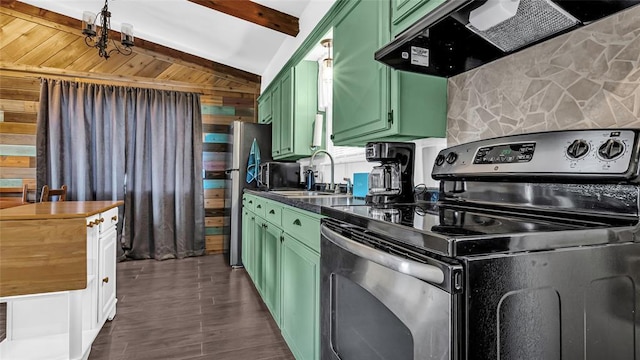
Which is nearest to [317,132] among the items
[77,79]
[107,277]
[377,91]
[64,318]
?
[377,91]

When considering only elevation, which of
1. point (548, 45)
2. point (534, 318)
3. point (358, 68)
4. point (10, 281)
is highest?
point (358, 68)

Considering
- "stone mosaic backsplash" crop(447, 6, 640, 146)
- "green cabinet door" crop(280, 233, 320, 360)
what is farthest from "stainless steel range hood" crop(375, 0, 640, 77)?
"green cabinet door" crop(280, 233, 320, 360)

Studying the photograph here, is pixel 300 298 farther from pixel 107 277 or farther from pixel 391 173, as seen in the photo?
pixel 107 277

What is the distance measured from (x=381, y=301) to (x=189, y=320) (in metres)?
2.08

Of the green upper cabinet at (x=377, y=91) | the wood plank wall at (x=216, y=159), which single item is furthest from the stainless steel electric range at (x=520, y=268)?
the wood plank wall at (x=216, y=159)

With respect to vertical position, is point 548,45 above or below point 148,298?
above

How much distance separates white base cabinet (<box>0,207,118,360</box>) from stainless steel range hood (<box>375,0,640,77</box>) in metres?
1.87

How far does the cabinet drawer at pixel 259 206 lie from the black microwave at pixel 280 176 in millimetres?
463

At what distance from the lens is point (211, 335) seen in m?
2.32

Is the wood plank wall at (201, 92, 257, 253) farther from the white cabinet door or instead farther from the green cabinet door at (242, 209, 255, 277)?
the white cabinet door

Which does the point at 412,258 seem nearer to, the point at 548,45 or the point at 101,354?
the point at 548,45

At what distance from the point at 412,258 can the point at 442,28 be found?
2.96ft

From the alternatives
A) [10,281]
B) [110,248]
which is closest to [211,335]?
[110,248]

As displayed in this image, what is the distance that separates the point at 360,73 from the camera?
1.89 metres
